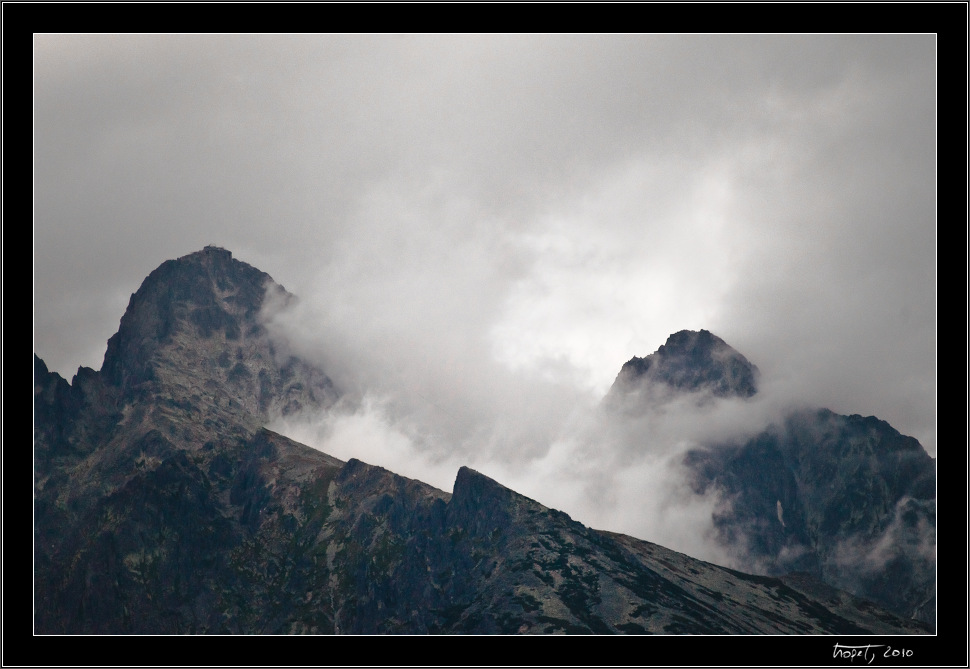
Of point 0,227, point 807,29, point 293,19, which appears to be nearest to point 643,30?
point 807,29

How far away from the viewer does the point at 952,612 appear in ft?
609

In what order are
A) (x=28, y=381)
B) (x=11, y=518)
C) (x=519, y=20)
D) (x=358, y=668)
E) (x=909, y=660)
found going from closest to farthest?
(x=519, y=20), (x=28, y=381), (x=11, y=518), (x=358, y=668), (x=909, y=660)

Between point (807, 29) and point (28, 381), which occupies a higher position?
point (807, 29)

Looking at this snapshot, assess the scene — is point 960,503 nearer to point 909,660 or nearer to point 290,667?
point 909,660

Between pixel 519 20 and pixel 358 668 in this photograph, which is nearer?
pixel 519 20

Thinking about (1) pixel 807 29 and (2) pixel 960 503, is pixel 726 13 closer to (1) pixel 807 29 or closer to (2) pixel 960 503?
(1) pixel 807 29

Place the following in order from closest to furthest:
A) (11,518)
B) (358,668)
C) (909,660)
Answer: (11,518), (358,668), (909,660)

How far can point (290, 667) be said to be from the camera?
169 metres

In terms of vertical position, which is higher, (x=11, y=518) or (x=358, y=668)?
(x=11, y=518)

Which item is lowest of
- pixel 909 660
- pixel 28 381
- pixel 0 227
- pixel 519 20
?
pixel 909 660

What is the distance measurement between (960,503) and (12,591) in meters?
171

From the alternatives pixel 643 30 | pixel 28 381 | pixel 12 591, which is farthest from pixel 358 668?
pixel 643 30

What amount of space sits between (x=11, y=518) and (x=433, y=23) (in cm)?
11215

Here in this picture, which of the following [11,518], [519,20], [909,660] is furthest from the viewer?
[909,660]
